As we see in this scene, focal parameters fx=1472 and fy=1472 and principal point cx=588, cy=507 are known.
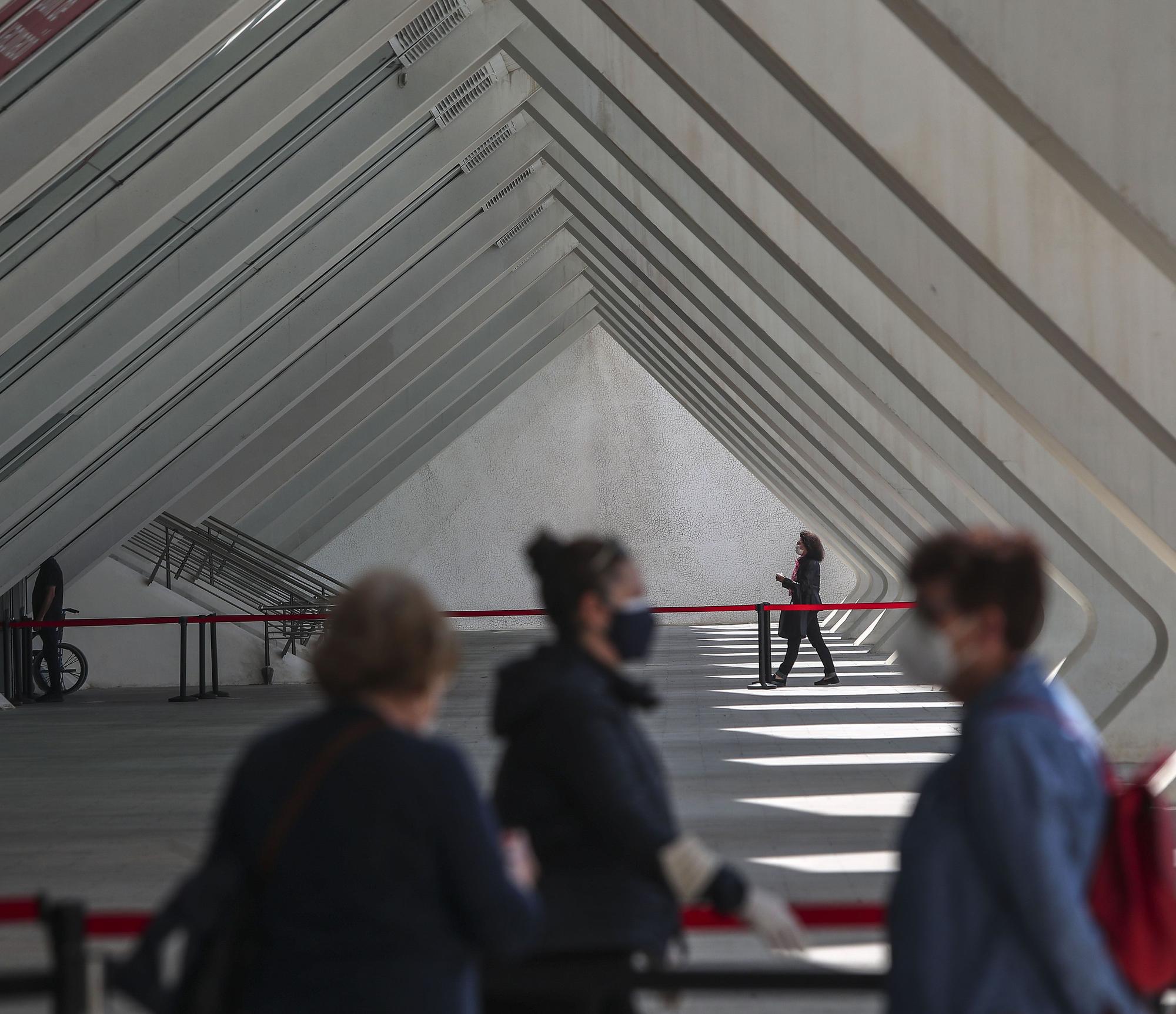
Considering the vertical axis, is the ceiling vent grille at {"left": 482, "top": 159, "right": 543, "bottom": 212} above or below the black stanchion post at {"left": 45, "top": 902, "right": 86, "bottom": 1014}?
above

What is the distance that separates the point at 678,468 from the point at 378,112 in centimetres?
1840

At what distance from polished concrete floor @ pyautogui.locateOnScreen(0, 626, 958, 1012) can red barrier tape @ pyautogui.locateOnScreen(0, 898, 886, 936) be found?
4.63 feet

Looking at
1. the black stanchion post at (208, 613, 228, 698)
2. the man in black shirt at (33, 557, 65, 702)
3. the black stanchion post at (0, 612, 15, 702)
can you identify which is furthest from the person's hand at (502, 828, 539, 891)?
the black stanchion post at (0, 612, 15, 702)


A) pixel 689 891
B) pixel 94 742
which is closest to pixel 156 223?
pixel 94 742

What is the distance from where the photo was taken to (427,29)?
12.5 metres

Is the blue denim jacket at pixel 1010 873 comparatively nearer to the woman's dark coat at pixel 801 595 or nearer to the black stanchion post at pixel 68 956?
the black stanchion post at pixel 68 956

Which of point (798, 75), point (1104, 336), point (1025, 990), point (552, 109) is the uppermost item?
point (552, 109)

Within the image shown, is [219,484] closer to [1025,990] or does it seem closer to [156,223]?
[156,223]

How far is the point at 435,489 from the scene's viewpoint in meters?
30.8

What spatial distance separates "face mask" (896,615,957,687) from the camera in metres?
2.28

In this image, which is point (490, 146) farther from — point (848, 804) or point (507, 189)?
point (848, 804)

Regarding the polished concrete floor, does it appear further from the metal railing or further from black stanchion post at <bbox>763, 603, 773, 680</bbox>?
the metal railing

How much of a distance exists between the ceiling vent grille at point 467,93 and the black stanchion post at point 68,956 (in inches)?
490

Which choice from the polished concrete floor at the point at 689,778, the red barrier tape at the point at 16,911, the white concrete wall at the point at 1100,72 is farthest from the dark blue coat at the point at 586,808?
the white concrete wall at the point at 1100,72
